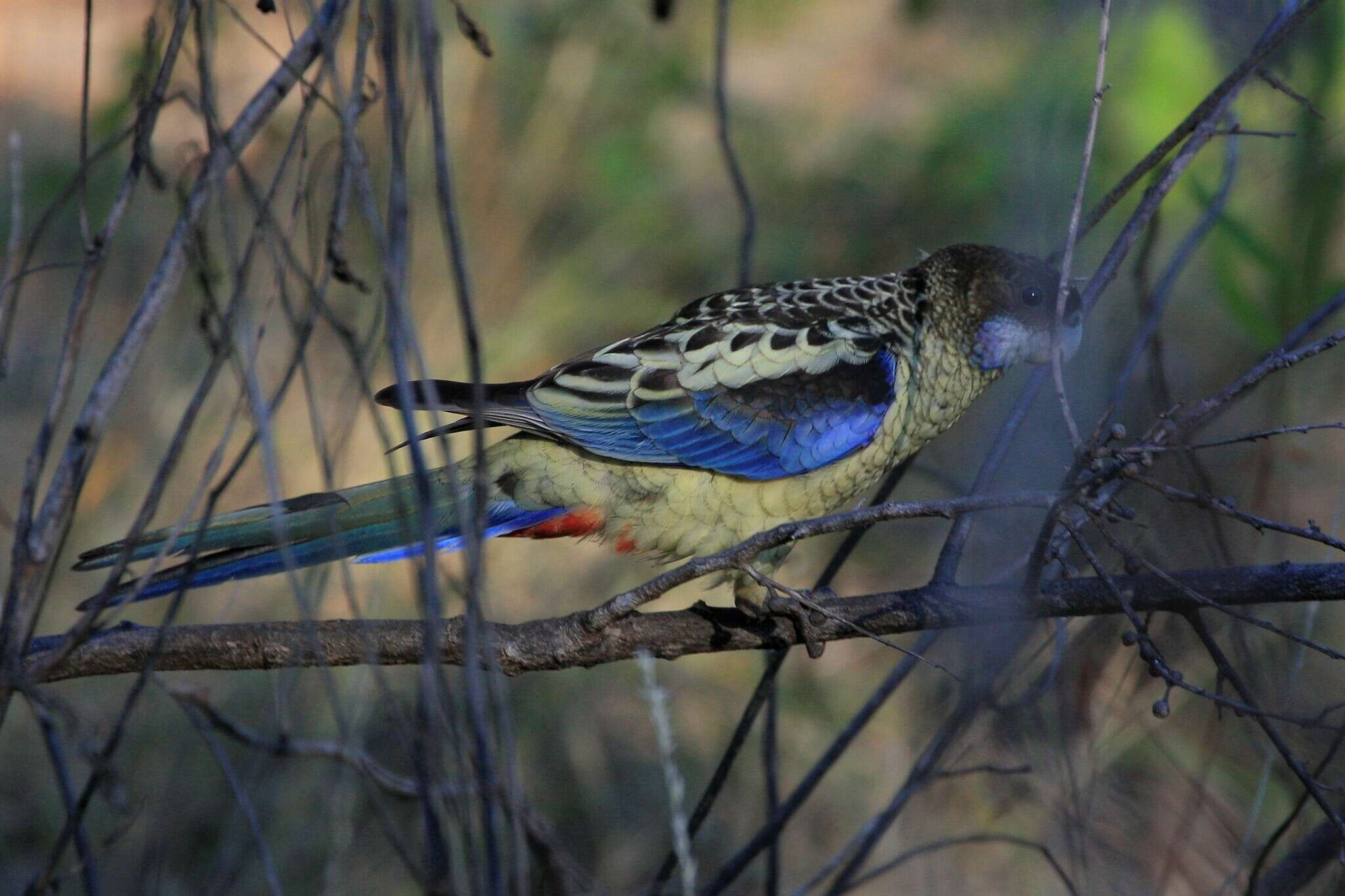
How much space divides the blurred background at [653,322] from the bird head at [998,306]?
4.3 inches

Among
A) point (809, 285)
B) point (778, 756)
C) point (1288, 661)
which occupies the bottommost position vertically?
point (1288, 661)

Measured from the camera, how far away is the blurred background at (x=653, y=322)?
2.56m

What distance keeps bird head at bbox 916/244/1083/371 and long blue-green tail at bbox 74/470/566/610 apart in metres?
1.10

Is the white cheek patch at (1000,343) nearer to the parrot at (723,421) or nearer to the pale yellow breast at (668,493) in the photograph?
the parrot at (723,421)

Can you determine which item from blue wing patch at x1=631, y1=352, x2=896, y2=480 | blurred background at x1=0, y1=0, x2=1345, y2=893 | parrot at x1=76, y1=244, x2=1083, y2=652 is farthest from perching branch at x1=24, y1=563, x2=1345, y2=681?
blue wing patch at x1=631, y1=352, x2=896, y2=480

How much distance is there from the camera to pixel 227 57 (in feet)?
19.2

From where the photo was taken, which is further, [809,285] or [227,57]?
[227,57]

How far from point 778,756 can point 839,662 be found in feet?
3.09

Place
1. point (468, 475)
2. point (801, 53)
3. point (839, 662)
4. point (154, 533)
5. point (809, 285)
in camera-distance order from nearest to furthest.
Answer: point (154, 533)
point (468, 475)
point (809, 285)
point (839, 662)
point (801, 53)

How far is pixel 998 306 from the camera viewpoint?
2.79m

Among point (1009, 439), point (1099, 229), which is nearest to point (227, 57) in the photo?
point (1099, 229)

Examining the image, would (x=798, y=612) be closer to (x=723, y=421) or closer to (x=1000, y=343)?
(x=723, y=421)

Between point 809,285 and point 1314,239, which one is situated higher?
point 809,285

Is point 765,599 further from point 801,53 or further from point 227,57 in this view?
point 801,53
